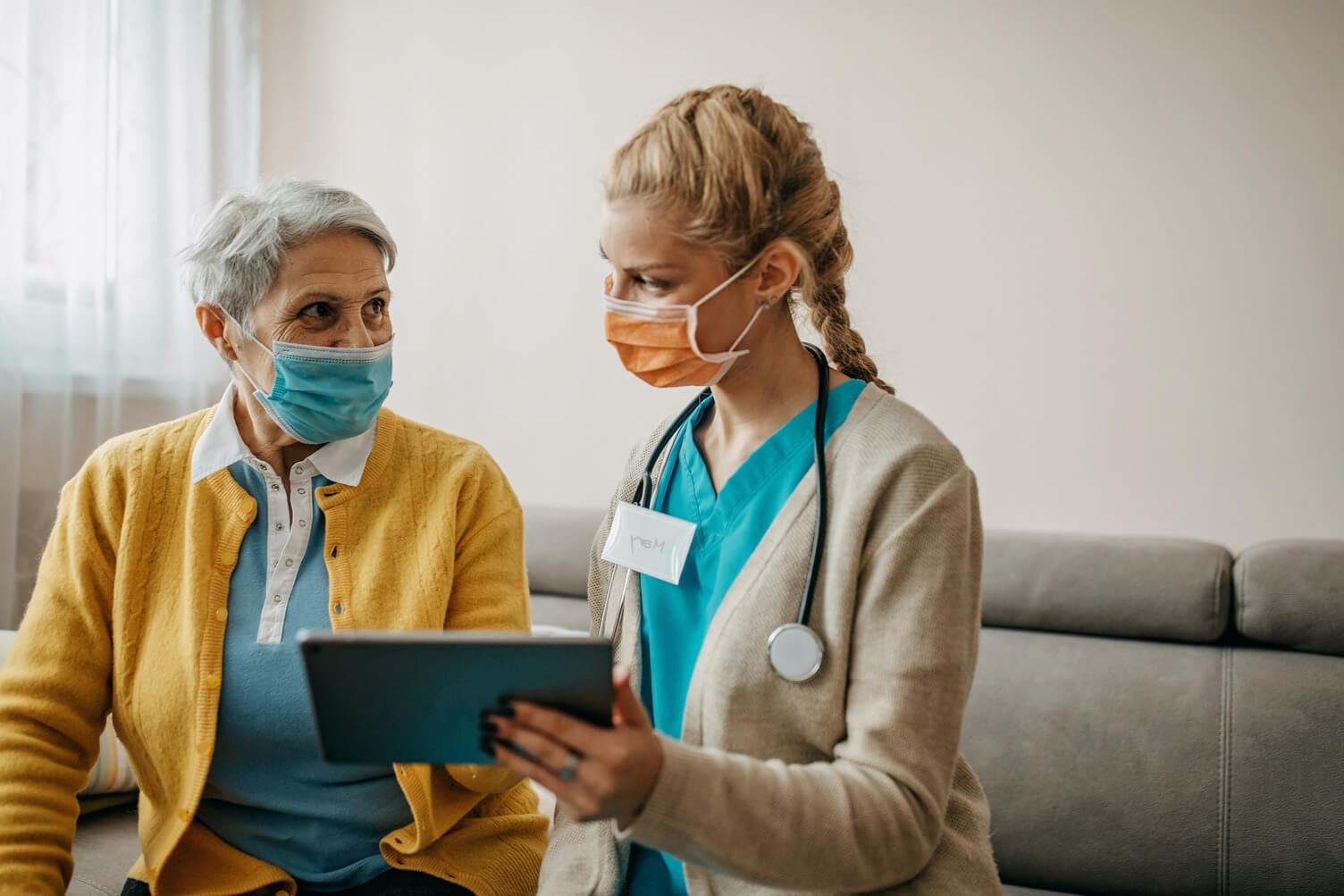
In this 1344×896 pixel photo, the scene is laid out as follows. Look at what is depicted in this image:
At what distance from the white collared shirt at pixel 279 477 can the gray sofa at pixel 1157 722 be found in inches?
26.4

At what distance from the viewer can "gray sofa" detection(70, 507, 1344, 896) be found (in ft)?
5.67

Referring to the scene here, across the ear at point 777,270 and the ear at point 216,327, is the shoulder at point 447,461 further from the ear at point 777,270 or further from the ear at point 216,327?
the ear at point 777,270

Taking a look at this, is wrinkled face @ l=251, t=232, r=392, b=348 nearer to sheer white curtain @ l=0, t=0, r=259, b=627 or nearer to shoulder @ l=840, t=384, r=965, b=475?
shoulder @ l=840, t=384, r=965, b=475

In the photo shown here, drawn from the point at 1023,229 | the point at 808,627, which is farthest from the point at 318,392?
the point at 1023,229

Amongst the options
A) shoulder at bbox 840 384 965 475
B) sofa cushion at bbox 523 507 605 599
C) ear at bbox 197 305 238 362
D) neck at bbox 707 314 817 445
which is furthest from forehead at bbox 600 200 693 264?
sofa cushion at bbox 523 507 605 599

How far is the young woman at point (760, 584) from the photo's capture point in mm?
898

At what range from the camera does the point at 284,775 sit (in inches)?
51.8

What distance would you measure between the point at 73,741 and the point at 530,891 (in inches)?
24.1

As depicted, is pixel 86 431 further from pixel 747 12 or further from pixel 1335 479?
pixel 1335 479

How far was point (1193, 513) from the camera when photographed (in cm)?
212

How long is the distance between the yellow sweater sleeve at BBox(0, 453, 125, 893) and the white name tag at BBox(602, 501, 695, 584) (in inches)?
26.3

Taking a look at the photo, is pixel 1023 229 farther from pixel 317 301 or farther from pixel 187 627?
pixel 187 627

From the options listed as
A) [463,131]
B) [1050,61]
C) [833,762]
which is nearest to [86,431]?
[463,131]

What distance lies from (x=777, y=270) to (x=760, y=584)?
1.18 feet
